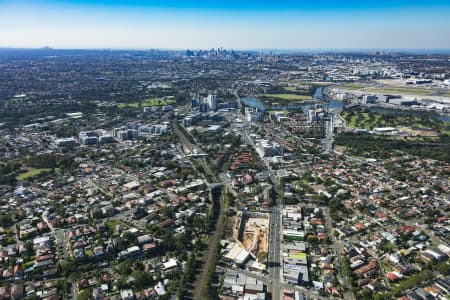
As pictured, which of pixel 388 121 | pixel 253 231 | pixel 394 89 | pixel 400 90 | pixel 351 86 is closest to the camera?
pixel 253 231

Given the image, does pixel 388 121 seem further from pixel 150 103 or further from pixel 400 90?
pixel 150 103

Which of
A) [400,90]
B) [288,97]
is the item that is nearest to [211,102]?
[288,97]

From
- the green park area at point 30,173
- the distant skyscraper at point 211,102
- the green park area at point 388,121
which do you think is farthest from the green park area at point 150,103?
the green park area at point 388,121

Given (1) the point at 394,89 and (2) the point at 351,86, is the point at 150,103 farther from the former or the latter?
(1) the point at 394,89

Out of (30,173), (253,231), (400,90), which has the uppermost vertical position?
(400,90)

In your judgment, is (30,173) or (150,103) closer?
(30,173)

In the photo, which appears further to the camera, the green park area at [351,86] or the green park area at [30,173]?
the green park area at [351,86]

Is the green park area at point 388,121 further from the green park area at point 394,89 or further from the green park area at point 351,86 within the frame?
the green park area at point 351,86

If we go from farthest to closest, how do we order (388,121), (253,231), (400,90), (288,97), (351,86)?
(351,86) < (400,90) < (288,97) < (388,121) < (253,231)

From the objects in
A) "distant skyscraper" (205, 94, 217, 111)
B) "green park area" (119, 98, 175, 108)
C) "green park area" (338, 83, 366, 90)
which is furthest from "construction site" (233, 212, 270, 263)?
"green park area" (338, 83, 366, 90)

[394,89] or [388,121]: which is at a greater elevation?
[394,89]

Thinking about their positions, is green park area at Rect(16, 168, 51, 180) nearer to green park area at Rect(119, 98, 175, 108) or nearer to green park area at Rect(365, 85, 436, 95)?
green park area at Rect(119, 98, 175, 108)
